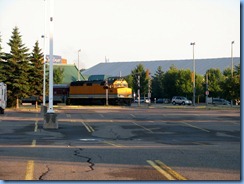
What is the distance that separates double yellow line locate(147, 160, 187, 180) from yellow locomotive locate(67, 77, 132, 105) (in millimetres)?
49819

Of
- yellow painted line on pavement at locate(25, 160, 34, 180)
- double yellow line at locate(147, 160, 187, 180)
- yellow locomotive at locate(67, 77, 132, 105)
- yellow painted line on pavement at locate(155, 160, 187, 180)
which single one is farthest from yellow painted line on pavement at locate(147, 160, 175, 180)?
yellow locomotive at locate(67, 77, 132, 105)

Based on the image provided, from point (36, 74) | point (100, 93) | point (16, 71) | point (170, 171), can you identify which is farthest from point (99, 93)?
point (170, 171)

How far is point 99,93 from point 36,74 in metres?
11.2

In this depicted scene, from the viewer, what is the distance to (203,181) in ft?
33.1

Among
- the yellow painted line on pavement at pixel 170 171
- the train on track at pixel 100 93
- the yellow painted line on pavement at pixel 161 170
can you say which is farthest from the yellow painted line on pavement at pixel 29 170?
the train on track at pixel 100 93

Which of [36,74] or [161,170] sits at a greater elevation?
[36,74]

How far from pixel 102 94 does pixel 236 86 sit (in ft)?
61.0

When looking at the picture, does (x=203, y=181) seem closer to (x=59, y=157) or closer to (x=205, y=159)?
(x=205, y=159)

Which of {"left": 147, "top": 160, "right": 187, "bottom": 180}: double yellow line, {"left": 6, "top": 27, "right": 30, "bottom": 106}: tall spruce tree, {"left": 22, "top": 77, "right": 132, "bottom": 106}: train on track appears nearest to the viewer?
{"left": 147, "top": 160, "right": 187, "bottom": 180}: double yellow line

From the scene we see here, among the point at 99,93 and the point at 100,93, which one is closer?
the point at 100,93

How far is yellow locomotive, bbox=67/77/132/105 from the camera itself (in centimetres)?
6369

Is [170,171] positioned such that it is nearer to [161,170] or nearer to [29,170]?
[161,170]

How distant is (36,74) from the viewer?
185 feet

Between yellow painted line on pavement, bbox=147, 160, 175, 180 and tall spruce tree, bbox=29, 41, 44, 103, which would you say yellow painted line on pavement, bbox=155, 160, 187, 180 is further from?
tall spruce tree, bbox=29, 41, 44, 103
